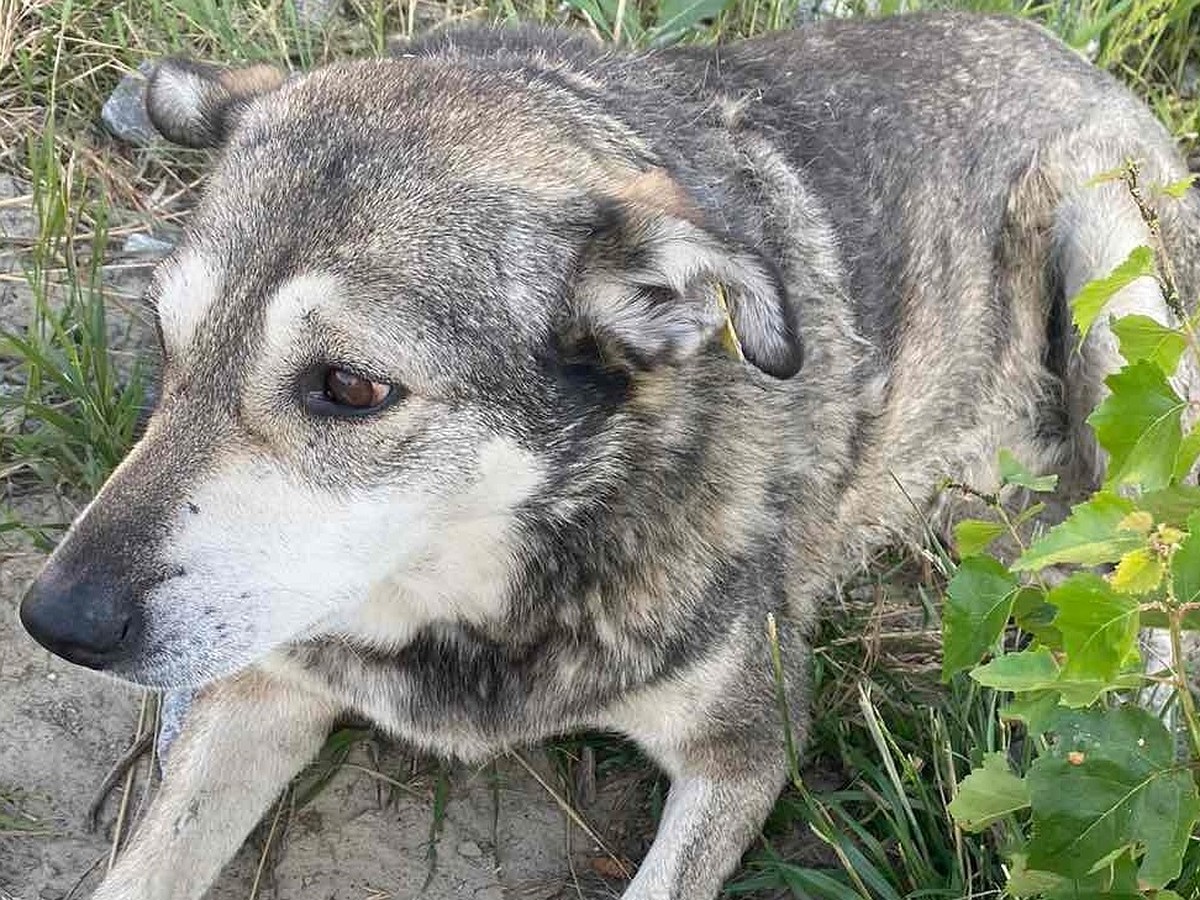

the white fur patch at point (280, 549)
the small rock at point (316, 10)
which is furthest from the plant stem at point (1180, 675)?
the small rock at point (316, 10)

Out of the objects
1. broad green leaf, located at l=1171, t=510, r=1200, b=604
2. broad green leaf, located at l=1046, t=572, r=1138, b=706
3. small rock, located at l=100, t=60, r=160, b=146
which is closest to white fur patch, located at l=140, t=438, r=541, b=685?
broad green leaf, located at l=1046, t=572, r=1138, b=706

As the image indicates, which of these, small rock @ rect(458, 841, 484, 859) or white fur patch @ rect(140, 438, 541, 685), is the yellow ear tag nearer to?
white fur patch @ rect(140, 438, 541, 685)

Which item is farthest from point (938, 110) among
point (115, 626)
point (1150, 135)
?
point (115, 626)

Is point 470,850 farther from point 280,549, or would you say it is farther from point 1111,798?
point 1111,798

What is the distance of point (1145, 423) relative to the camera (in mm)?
2256

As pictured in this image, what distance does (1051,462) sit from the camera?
172 inches

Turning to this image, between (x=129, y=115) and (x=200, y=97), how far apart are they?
178cm

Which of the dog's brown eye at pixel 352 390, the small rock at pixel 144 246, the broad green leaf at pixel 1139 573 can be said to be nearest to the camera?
the broad green leaf at pixel 1139 573

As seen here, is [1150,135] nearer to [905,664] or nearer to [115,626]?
[905,664]

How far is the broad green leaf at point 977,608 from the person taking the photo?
2.48 metres

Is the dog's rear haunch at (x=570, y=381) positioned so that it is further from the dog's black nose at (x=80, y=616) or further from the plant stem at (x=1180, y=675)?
the plant stem at (x=1180, y=675)

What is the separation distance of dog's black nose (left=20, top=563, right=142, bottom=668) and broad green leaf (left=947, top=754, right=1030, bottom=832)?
1.46m

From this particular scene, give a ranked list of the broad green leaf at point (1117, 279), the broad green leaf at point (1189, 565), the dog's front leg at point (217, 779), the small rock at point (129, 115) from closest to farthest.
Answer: the broad green leaf at point (1189, 565) → the broad green leaf at point (1117, 279) → the dog's front leg at point (217, 779) → the small rock at point (129, 115)

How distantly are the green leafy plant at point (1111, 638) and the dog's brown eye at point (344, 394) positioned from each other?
106 centimetres
